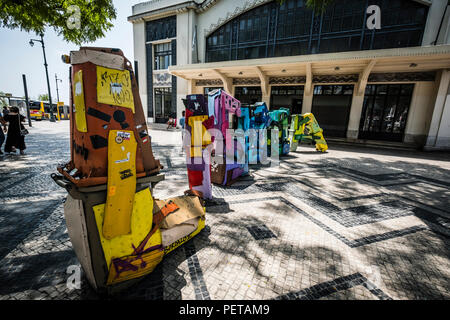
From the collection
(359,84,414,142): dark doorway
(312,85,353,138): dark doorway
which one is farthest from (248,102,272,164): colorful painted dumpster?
(359,84,414,142): dark doorway

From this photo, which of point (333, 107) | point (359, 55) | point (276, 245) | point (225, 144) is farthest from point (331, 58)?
point (276, 245)

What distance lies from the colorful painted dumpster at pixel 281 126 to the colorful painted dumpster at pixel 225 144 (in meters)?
2.52

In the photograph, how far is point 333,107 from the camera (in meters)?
14.2

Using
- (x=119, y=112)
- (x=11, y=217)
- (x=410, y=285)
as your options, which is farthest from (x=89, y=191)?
(x=410, y=285)

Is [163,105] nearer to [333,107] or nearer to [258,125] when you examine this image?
[333,107]

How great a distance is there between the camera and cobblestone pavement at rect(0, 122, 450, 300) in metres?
1.98

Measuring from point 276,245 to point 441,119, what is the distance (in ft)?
47.0

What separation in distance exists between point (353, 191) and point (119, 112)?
5349mm

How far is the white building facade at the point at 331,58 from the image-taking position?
1095 cm

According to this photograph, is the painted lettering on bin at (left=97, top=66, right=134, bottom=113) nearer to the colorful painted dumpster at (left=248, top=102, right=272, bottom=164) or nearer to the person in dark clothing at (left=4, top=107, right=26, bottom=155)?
the colorful painted dumpster at (left=248, top=102, right=272, bottom=164)

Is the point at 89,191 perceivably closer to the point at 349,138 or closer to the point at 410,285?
the point at 410,285

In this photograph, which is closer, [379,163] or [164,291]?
[164,291]

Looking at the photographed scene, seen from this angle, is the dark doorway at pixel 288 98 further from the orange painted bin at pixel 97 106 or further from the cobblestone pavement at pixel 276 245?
the orange painted bin at pixel 97 106

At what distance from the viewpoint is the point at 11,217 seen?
311 centimetres
